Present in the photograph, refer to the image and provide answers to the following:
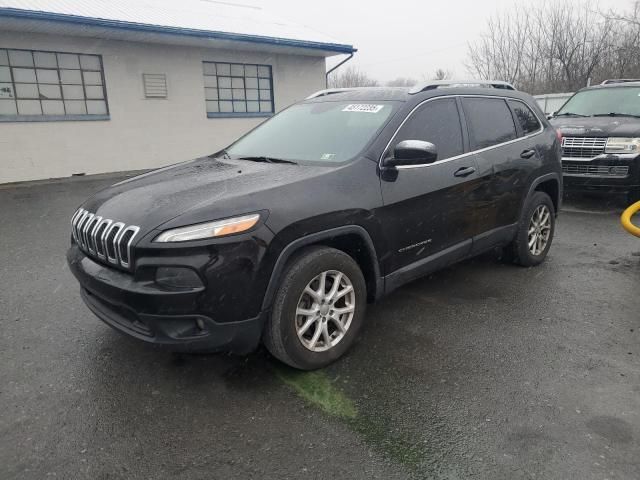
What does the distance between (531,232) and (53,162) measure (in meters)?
10.6

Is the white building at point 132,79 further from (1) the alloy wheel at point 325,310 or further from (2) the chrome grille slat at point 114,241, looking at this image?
(1) the alloy wheel at point 325,310

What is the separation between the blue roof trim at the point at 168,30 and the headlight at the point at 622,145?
8987 millimetres

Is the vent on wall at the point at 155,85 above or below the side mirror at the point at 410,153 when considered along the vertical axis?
above

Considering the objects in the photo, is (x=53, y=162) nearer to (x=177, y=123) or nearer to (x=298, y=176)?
(x=177, y=123)

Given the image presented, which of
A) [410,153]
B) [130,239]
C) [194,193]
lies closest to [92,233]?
[130,239]

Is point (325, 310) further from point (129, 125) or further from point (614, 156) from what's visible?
point (129, 125)

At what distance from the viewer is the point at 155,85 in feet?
→ 40.5

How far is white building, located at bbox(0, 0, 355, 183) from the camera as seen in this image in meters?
10.5

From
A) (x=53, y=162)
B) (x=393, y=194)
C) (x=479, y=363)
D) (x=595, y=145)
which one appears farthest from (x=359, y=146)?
(x=53, y=162)

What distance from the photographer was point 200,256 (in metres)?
2.53

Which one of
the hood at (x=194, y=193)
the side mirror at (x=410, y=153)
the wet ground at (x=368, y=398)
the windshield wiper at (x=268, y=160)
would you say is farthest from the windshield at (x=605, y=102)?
the hood at (x=194, y=193)

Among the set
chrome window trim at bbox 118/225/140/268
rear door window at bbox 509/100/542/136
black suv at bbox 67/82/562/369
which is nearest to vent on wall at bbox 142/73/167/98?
black suv at bbox 67/82/562/369

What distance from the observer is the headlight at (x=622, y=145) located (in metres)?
7.09

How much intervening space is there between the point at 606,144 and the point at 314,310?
21.0 ft
